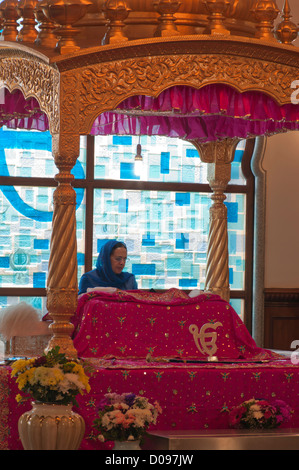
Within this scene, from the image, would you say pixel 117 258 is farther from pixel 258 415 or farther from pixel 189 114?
pixel 258 415

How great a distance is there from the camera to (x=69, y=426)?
5582 mm

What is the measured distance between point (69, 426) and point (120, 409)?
32 cm

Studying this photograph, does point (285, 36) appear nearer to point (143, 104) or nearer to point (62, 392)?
point (143, 104)

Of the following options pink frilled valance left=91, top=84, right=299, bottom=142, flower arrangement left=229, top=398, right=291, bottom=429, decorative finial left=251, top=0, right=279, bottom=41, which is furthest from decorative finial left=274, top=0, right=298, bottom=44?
flower arrangement left=229, top=398, right=291, bottom=429

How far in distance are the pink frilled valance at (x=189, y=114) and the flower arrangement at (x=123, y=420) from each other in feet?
7.61

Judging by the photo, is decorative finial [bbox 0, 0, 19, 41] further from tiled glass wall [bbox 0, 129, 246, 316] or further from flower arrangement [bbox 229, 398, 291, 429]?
flower arrangement [bbox 229, 398, 291, 429]

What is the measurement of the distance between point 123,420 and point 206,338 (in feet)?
7.21

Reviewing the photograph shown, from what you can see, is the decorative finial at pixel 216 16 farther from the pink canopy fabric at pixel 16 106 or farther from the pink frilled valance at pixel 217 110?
the pink canopy fabric at pixel 16 106

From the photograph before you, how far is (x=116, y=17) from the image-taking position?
22.1 feet

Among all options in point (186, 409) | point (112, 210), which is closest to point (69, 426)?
point (186, 409)

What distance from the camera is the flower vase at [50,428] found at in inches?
219

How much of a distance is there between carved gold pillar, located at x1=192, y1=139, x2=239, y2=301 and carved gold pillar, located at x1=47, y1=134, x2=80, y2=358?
2.65 meters

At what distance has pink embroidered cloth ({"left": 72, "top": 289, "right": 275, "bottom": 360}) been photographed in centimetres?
731

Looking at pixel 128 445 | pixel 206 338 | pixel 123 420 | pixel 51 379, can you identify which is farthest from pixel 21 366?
pixel 206 338
